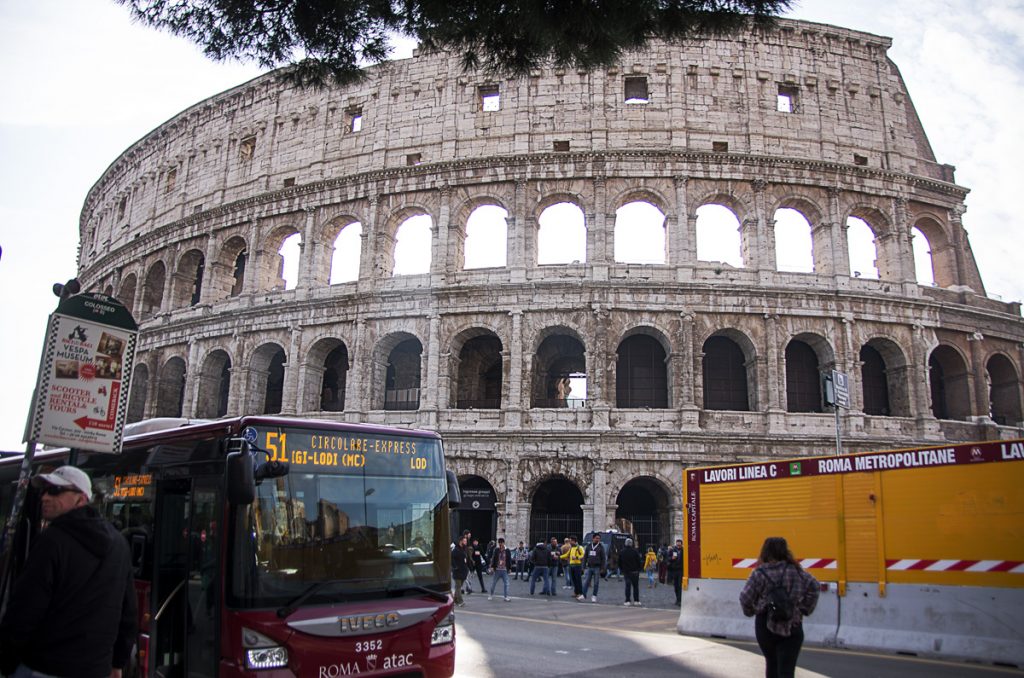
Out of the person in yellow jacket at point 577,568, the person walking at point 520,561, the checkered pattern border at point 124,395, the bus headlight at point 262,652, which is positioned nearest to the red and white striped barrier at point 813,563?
the person in yellow jacket at point 577,568

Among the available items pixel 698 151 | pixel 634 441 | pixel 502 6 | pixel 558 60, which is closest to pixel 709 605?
pixel 558 60

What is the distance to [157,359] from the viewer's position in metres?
27.0

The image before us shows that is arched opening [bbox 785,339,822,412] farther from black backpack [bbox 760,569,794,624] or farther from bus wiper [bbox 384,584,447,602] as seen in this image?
bus wiper [bbox 384,584,447,602]

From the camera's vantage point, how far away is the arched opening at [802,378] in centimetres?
2202

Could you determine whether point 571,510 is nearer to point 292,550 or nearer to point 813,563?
point 813,563

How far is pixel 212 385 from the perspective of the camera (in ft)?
84.6

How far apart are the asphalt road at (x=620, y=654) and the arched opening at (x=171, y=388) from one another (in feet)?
64.6

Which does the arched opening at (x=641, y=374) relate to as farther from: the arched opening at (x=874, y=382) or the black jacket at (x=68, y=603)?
the black jacket at (x=68, y=603)

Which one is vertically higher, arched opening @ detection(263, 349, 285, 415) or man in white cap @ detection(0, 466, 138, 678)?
arched opening @ detection(263, 349, 285, 415)

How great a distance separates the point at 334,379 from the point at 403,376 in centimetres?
295

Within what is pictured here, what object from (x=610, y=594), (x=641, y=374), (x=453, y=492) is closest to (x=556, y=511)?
(x=641, y=374)

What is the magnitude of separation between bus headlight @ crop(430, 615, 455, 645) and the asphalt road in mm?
1388

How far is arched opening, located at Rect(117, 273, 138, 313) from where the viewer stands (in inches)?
1203

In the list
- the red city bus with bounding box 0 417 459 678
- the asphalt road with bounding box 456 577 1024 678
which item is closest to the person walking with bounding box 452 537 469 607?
the asphalt road with bounding box 456 577 1024 678
